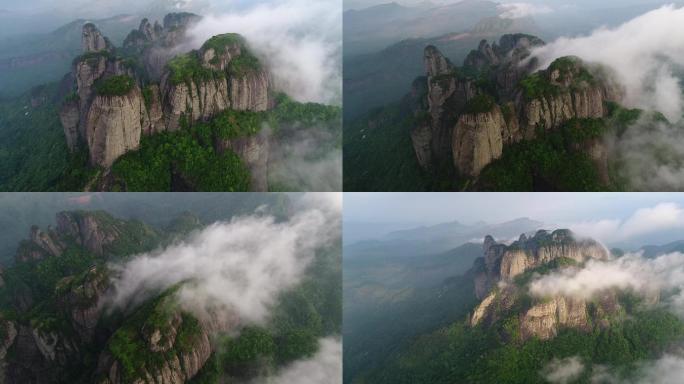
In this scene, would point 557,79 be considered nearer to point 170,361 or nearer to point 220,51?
point 220,51

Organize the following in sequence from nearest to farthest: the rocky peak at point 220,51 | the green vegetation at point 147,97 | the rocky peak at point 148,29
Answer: the green vegetation at point 147,97, the rocky peak at point 220,51, the rocky peak at point 148,29

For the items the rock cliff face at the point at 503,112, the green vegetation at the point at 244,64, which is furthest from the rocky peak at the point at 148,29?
the rock cliff face at the point at 503,112

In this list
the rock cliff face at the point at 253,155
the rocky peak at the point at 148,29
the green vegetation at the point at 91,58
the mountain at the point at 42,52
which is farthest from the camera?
the mountain at the point at 42,52

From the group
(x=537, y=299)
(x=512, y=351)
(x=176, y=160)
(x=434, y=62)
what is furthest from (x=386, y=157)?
(x=512, y=351)

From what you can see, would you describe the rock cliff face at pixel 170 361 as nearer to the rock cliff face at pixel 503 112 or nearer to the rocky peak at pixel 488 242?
the rock cliff face at pixel 503 112

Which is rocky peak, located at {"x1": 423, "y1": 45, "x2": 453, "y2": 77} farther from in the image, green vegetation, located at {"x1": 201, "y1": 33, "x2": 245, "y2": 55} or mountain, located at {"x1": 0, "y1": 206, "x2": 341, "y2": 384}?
mountain, located at {"x1": 0, "y1": 206, "x2": 341, "y2": 384}

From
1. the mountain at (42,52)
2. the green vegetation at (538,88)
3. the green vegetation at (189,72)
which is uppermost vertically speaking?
the mountain at (42,52)
